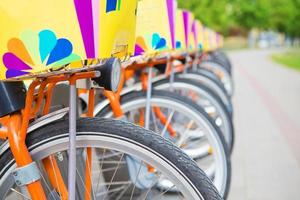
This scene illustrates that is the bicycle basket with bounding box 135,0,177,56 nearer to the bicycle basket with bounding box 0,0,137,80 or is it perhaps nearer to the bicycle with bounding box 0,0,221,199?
the bicycle with bounding box 0,0,221,199

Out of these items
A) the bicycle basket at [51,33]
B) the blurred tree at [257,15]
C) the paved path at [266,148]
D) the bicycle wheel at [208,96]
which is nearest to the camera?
the bicycle basket at [51,33]

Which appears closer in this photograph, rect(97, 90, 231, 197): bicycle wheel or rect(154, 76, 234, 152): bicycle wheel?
rect(97, 90, 231, 197): bicycle wheel

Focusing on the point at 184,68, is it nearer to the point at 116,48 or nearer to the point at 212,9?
the point at 116,48

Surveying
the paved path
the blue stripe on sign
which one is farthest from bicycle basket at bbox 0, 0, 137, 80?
the paved path

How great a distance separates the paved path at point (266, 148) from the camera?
3.42 metres

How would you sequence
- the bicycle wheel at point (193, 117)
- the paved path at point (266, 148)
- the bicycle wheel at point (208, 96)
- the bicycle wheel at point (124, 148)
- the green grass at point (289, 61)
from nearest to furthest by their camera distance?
the bicycle wheel at point (124, 148)
the bicycle wheel at point (193, 117)
the bicycle wheel at point (208, 96)
the paved path at point (266, 148)
the green grass at point (289, 61)

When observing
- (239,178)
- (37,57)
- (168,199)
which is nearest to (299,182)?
(239,178)

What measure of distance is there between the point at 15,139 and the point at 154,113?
168 centimetres

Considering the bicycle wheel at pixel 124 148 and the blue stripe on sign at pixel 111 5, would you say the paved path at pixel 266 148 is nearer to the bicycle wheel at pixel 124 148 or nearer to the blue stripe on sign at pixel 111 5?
the bicycle wheel at pixel 124 148

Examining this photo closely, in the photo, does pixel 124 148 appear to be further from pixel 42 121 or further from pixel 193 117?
pixel 193 117

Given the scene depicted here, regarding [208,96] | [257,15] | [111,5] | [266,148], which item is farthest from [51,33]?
[257,15]

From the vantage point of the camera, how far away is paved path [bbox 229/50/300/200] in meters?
3.42

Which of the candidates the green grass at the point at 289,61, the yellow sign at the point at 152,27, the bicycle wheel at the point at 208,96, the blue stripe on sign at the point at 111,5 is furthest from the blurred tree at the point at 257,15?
the blue stripe on sign at the point at 111,5

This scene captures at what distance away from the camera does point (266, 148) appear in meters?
4.61
